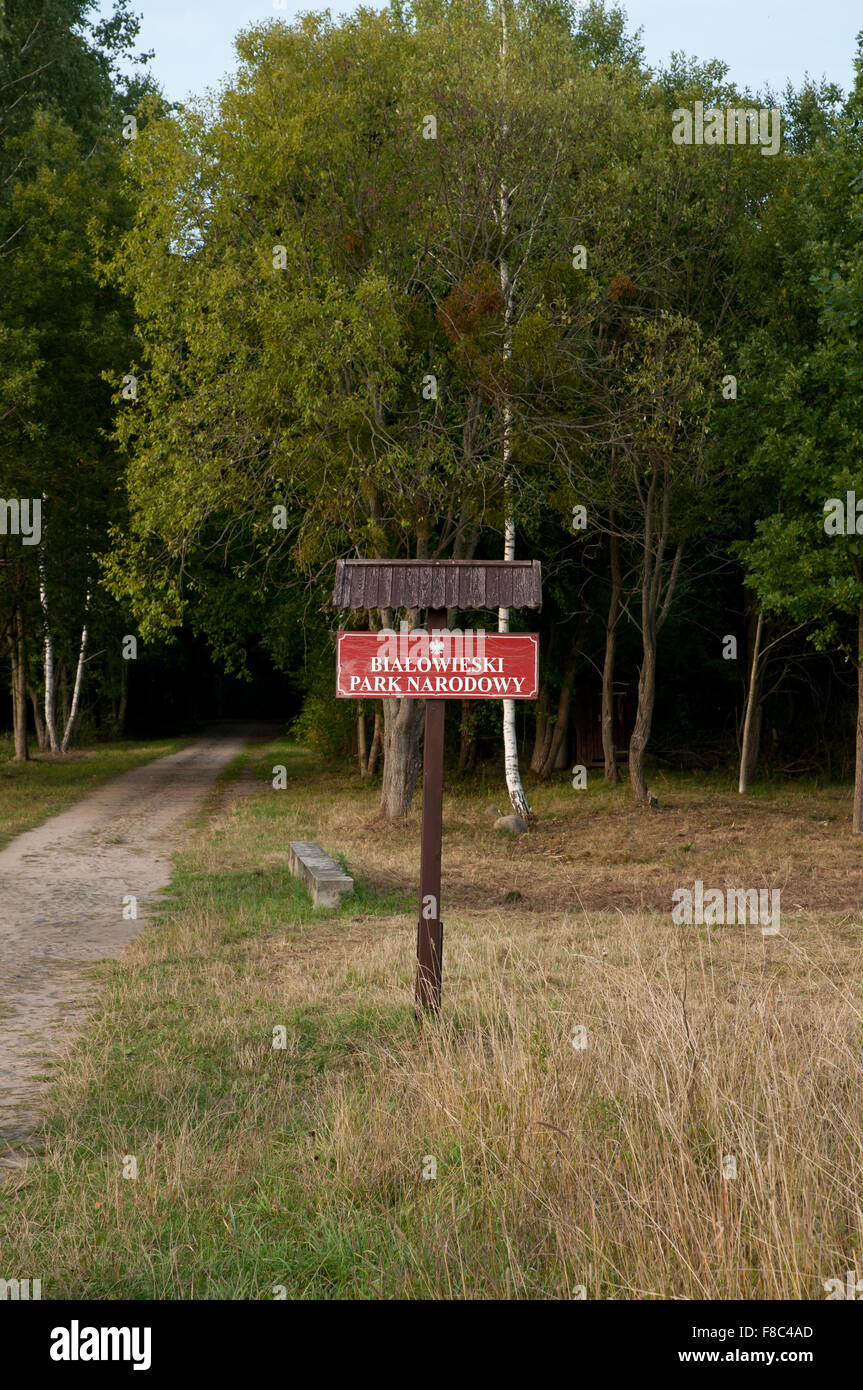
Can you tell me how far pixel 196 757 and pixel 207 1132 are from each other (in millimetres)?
31438

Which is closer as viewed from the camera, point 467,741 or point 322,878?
point 322,878

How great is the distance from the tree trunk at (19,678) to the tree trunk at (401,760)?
33.6 ft

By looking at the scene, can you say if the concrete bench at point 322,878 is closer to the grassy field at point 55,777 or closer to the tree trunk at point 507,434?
the tree trunk at point 507,434

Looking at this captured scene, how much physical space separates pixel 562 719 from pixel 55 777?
11885 mm

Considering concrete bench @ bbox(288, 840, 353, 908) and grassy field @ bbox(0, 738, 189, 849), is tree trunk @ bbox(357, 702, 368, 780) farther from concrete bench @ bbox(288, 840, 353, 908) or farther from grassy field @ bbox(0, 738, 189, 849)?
concrete bench @ bbox(288, 840, 353, 908)

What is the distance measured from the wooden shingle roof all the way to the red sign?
0.74ft

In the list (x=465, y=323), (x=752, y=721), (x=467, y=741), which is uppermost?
(x=465, y=323)

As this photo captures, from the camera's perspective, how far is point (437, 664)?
7770 mm

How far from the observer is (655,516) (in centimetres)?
2167

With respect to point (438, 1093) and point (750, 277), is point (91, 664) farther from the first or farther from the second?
point (438, 1093)

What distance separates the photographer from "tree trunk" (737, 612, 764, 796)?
2430cm

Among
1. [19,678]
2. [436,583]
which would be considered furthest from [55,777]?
[436,583]

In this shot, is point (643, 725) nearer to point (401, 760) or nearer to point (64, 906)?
point (401, 760)
